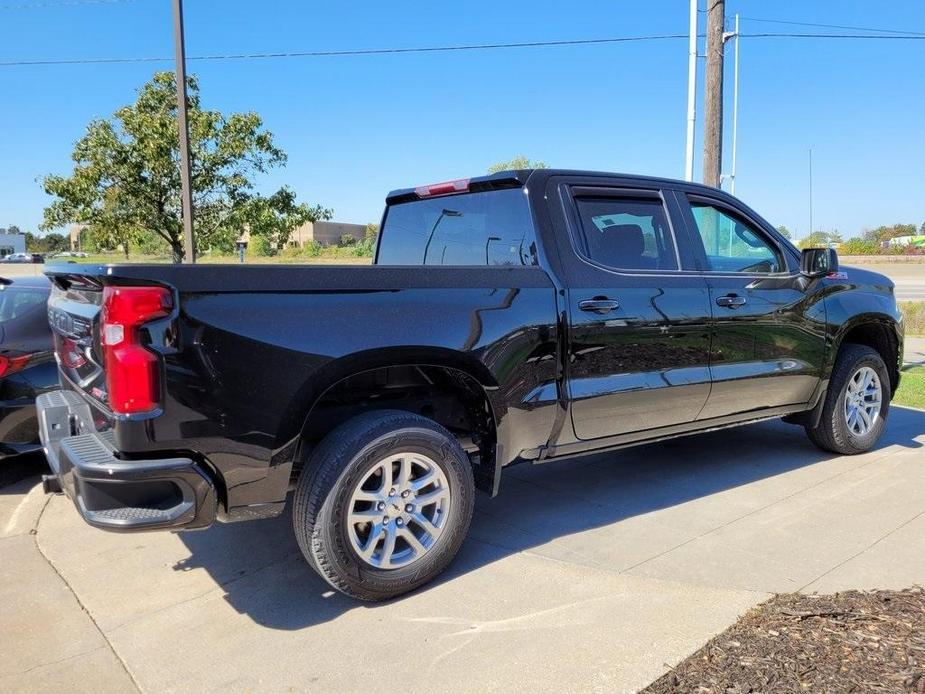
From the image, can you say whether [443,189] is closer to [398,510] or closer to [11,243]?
[398,510]

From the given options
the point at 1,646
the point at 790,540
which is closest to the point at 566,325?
the point at 790,540

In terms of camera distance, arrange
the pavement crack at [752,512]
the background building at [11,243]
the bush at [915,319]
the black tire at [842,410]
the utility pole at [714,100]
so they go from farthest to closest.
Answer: the background building at [11,243] → the bush at [915,319] → the utility pole at [714,100] → the black tire at [842,410] → the pavement crack at [752,512]

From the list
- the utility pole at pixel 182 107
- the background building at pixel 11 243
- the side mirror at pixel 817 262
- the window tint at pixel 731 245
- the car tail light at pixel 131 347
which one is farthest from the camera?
the background building at pixel 11 243

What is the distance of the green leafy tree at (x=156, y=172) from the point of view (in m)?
14.4

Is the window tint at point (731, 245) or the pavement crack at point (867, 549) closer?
the pavement crack at point (867, 549)

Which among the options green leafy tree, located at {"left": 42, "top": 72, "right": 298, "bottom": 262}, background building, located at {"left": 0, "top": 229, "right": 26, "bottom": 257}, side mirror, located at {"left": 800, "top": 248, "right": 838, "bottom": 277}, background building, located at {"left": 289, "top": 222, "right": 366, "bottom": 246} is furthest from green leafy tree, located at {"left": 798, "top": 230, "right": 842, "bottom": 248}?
background building, located at {"left": 0, "top": 229, "right": 26, "bottom": 257}

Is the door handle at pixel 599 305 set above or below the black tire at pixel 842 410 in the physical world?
above

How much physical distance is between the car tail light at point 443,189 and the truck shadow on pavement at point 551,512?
1.93 meters

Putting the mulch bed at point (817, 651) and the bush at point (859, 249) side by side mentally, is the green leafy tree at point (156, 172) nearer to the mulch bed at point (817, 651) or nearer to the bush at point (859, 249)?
the mulch bed at point (817, 651)

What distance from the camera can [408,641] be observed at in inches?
117

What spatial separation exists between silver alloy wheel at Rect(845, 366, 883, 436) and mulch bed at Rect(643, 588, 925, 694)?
266cm

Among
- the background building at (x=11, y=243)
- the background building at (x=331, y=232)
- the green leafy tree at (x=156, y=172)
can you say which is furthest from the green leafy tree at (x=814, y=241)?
the background building at (x=11, y=243)

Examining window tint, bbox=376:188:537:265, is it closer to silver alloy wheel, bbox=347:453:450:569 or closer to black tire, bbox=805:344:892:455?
silver alloy wheel, bbox=347:453:450:569

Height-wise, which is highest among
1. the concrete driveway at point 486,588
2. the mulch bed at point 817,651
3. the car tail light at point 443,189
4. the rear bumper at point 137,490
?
the car tail light at point 443,189
